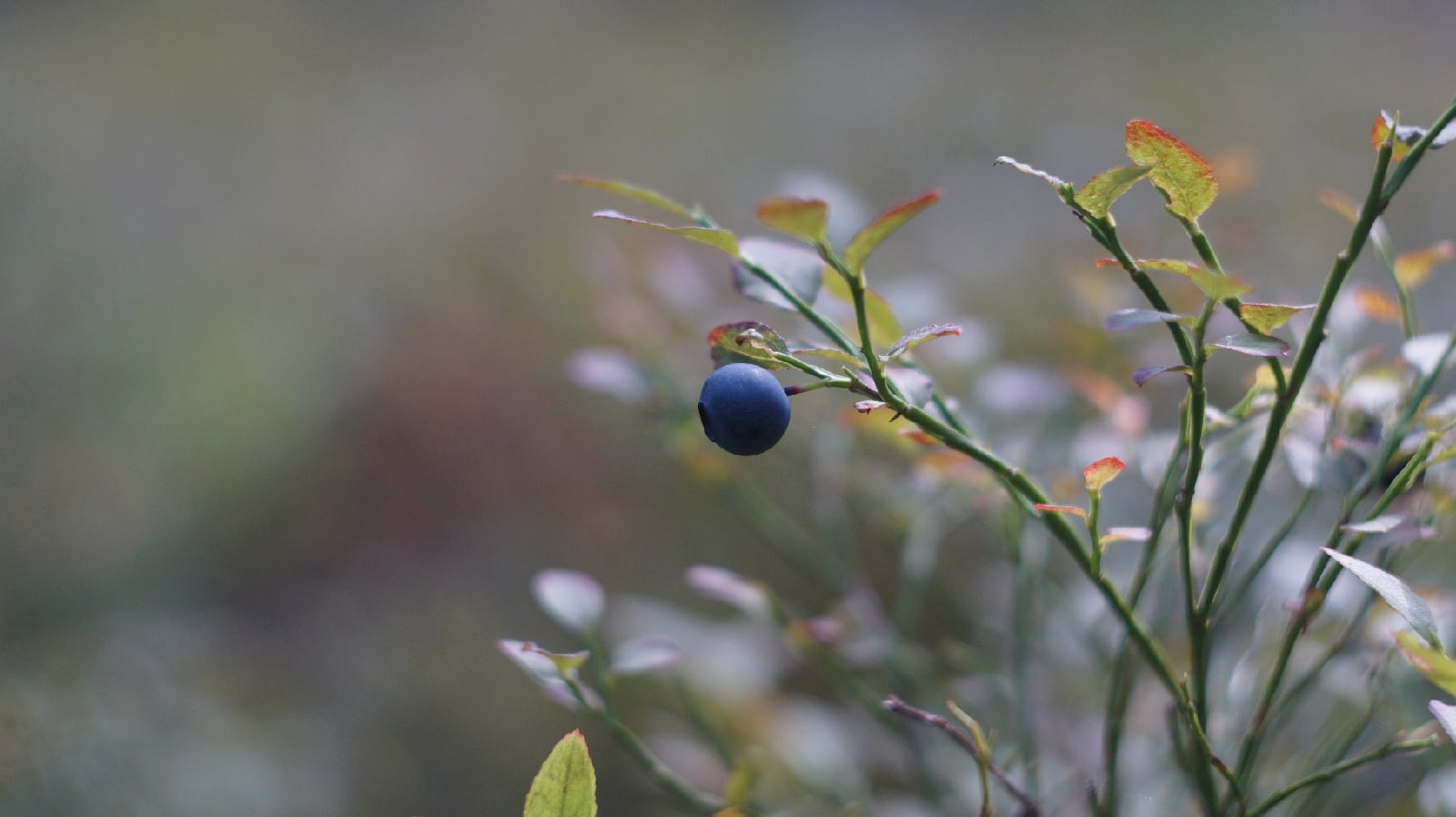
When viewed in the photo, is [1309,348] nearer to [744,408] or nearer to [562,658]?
[744,408]

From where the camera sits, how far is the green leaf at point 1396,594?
0.36 m

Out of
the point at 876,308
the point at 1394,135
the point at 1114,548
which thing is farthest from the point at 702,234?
the point at 1114,548

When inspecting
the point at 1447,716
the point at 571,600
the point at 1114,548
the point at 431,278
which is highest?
the point at 1447,716

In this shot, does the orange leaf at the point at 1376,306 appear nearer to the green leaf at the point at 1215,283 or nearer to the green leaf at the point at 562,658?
the green leaf at the point at 1215,283

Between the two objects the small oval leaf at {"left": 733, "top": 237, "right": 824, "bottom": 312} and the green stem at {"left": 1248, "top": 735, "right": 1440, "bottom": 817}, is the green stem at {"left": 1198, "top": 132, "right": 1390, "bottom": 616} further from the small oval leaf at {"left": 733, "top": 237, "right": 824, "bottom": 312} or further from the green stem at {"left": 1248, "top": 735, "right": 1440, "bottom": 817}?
the small oval leaf at {"left": 733, "top": 237, "right": 824, "bottom": 312}

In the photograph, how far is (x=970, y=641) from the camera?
1.54m

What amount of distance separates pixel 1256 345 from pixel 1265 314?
14mm

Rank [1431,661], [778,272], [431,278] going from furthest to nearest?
[431,278] < [778,272] < [1431,661]

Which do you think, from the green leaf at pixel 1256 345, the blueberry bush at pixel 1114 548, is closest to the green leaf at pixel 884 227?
the blueberry bush at pixel 1114 548

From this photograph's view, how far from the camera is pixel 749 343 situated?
36cm

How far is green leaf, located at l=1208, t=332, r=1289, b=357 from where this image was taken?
13.7 inches

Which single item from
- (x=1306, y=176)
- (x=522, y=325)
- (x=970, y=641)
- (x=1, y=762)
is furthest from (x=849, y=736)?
(x=1306, y=176)

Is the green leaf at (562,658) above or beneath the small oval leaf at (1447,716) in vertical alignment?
beneath

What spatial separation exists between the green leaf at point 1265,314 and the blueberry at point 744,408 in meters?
0.17
